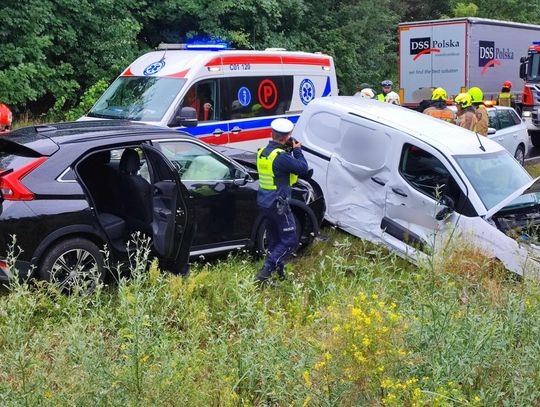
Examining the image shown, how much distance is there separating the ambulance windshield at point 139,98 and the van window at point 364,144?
2764mm

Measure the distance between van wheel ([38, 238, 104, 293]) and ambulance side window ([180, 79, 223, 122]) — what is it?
4.39 meters

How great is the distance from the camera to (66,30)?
1464cm

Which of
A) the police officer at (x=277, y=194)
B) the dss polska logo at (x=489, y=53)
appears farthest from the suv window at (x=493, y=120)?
the police officer at (x=277, y=194)

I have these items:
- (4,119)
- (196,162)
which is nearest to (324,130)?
(196,162)

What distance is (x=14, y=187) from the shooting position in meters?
5.47

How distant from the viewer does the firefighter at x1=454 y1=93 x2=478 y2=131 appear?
10.5 meters

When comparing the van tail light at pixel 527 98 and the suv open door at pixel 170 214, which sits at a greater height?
the suv open door at pixel 170 214

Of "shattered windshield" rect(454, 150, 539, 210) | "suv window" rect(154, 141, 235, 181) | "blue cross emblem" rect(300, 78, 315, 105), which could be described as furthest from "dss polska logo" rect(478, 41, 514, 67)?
"suv window" rect(154, 141, 235, 181)

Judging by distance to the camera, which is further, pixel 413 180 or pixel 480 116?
pixel 480 116

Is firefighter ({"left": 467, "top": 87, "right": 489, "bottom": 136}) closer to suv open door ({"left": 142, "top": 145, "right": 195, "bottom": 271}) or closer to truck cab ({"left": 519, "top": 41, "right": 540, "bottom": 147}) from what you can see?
suv open door ({"left": 142, "top": 145, "right": 195, "bottom": 271})

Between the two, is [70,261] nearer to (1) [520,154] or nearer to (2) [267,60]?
(2) [267,60]

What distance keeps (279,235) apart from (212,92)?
435cm

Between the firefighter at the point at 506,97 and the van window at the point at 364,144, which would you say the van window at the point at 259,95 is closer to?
the van window at the point at 364,144

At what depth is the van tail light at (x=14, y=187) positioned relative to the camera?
546 cm
